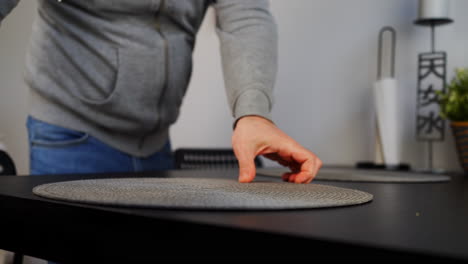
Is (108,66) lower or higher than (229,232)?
higher

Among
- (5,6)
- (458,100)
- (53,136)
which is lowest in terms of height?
(53,136)

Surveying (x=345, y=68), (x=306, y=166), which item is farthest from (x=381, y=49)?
(x=306, y=166)

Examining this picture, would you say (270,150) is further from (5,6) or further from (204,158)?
(204,158)

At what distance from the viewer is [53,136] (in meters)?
1.17

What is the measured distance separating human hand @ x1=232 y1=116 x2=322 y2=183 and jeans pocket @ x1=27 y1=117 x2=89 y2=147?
460mm

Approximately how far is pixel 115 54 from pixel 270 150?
1.66 feet

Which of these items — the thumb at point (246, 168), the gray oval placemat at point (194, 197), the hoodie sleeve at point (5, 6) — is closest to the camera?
the gray oval placemat at point (194, 197)

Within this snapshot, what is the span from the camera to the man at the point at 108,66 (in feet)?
3.78

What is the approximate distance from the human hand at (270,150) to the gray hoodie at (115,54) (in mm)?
282

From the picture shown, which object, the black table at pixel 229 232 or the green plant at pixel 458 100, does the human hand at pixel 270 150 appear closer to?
the black table at pixel 229 232

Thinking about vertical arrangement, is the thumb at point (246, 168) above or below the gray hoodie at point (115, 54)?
below

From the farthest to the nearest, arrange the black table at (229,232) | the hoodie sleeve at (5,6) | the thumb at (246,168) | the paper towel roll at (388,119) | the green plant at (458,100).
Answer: the paper towel roll at (388,119) < the green plant at (458,100) < the hoodie sleeve at (5,6) < the thumb at (246,168) < the black table at (229,232)

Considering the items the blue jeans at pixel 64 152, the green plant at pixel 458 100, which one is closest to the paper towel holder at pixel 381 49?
the green plant at pixel 458 100

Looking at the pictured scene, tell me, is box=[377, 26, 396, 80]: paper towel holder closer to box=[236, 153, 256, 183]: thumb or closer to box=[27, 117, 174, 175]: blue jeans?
box=[27, 117, 174, 175]: blue jeans
